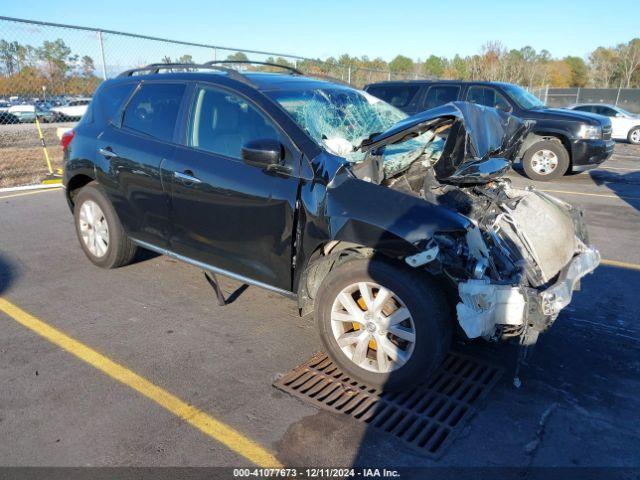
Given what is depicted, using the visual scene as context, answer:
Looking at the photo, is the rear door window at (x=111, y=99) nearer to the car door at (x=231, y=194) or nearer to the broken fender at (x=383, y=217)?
the car door at (x=231, y=194)

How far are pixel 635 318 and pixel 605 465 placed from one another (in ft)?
6.32

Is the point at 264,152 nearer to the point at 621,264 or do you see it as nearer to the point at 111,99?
the point at 111,99

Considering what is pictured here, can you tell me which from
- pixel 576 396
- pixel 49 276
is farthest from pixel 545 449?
pixel 49 276

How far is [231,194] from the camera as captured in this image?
3.53 meters

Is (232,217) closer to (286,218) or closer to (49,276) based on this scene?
(286,218)

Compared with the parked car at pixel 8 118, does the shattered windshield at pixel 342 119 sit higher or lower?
higher

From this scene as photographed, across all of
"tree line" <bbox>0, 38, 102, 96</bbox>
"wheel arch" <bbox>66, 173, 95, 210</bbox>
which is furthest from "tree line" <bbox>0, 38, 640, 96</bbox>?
"wheel arch" <bbox>66, 173, 95, 210</bbox>

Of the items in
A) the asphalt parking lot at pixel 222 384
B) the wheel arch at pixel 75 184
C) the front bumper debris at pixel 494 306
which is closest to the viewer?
the asphalt parking lot at pixel 222 384

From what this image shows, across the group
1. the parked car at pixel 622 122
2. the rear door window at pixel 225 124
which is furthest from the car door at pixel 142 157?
the parked car at pixel 622 122

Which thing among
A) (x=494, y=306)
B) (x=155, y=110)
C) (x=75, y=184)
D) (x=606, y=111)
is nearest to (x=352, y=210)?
(x=494, y=306)

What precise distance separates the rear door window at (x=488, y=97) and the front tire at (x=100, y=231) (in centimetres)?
810

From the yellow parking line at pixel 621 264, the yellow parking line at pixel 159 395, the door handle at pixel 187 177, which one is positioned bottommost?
the yellow parking line at pixel 159 395

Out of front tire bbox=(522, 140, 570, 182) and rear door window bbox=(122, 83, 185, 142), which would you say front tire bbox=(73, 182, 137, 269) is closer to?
rear door window bbox=(122, 83, 185, 142)

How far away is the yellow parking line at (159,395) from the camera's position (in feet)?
8.45
